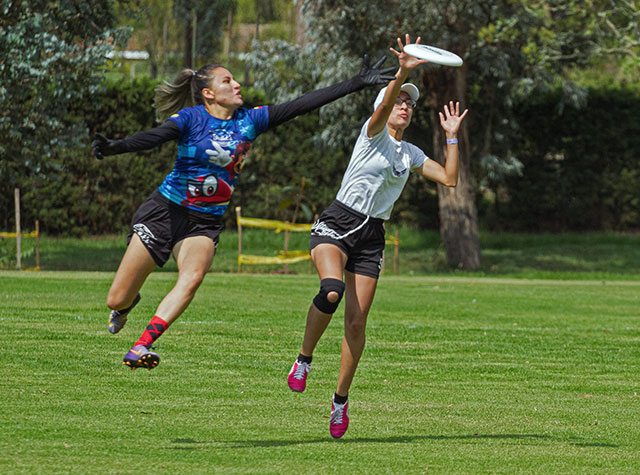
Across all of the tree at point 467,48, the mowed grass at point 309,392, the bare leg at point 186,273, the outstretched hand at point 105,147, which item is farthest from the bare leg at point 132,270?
the tree at point 467,48

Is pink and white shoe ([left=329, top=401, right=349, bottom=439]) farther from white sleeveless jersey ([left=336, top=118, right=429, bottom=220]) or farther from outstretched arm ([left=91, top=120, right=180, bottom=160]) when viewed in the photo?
outstretched arm ([left=91, top=120, right=180, bottom=160])

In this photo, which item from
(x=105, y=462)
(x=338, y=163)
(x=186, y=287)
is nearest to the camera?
(x=105, y=462)

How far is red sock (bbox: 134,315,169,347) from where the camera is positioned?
666 centimetres

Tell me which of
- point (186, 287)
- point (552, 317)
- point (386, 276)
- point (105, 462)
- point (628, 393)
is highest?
point (186, 287)

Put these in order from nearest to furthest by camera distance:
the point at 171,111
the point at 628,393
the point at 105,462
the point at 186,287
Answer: the point at 105,462 → the point at 186,287 → the point at 171,111 → the point at 628,393

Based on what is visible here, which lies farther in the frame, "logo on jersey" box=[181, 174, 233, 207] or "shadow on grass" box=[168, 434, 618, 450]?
"logo on jersey" box=[181, 174, 233, 207]

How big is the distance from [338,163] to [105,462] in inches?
862

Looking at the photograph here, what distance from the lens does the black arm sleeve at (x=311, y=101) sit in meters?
7.19

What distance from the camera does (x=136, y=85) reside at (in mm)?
25859

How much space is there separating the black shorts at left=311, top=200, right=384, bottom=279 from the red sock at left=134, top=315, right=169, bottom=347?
1204 mm

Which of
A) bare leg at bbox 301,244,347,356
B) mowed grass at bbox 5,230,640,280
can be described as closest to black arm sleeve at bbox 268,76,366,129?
bare leg at bbox 301,244,347,356

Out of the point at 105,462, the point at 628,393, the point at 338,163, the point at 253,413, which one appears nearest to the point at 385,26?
the point at 338,163

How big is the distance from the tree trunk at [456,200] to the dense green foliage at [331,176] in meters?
1.75

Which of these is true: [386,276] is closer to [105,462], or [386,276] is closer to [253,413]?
[253,413]
